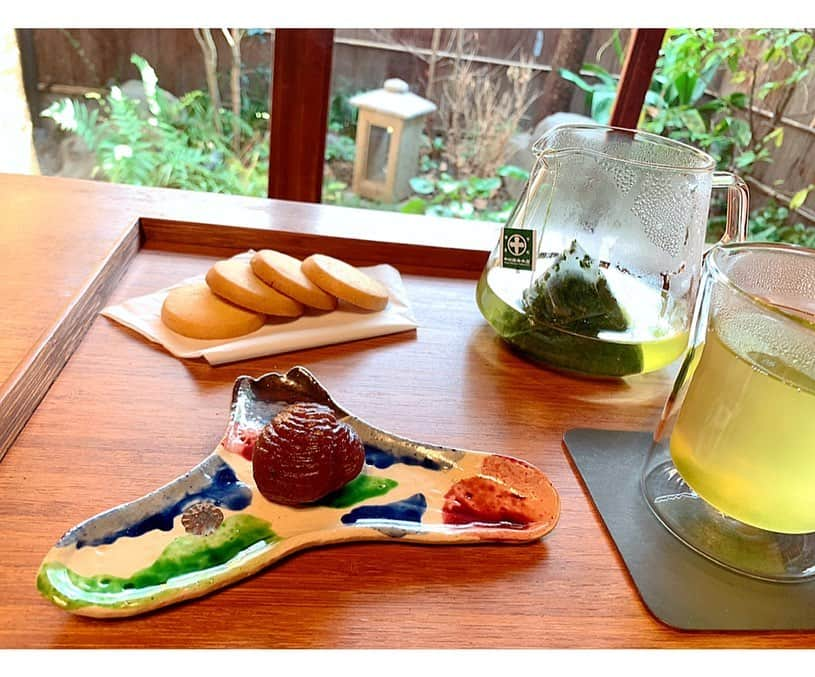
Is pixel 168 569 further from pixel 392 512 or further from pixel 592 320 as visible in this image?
pixel 592 320

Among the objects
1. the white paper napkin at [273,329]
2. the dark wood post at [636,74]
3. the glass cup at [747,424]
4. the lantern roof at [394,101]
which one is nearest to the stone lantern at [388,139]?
the lantern roof at [394,101]

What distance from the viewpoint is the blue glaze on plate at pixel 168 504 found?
372 mm

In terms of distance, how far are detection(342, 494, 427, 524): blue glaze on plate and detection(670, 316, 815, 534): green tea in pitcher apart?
0.19m

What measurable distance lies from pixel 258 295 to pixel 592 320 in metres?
0.31

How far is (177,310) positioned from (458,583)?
367 mm

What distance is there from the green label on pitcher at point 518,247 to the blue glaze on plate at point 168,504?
333 millimetres

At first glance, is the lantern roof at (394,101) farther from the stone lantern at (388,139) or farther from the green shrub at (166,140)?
the green shrub at (166,140)

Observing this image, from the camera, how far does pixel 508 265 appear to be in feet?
2.09

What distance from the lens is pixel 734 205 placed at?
575mm

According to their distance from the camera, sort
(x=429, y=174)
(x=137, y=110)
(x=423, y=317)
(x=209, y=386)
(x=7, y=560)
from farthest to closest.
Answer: (x=429, y=174) → (x=137, y=110) → (x=423, y=317) → (x=209, y=386) → (x=7, y=560)

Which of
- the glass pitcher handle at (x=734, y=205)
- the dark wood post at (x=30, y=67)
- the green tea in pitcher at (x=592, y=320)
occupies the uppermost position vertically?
the glass pitcher handle at (x=734, y=205)

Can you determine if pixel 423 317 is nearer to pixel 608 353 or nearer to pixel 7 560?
pixel 608 353

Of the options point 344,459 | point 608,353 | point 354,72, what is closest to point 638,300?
point 608,353

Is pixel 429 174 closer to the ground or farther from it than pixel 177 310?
closer to the ground
